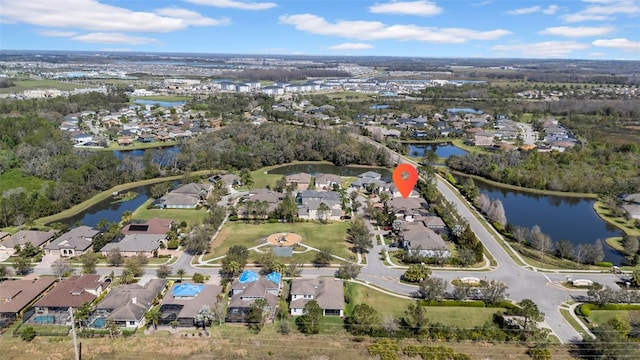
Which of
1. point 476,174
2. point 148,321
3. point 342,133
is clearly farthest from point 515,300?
point 342,133

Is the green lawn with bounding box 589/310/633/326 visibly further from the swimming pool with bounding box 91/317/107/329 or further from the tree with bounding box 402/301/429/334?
the swimming pool with bounding box 91/317/107/329

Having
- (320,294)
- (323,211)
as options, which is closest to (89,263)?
(320,294)

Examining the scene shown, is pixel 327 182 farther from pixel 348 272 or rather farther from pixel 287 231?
pixel 348 272

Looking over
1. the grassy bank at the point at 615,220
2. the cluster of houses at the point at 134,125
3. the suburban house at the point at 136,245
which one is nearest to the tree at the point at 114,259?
the suburban house at the point at 136,245

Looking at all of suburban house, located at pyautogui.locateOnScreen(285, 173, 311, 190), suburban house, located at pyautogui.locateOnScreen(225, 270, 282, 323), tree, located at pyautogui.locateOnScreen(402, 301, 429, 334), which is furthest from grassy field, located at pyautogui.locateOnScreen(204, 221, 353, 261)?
suburban house, located at pyautogui.locateOnScreen(285, 173, 311, 190)

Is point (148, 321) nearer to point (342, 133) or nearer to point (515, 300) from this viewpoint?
point (515, 300)

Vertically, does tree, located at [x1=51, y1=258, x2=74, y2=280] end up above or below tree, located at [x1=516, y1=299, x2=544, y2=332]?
below
